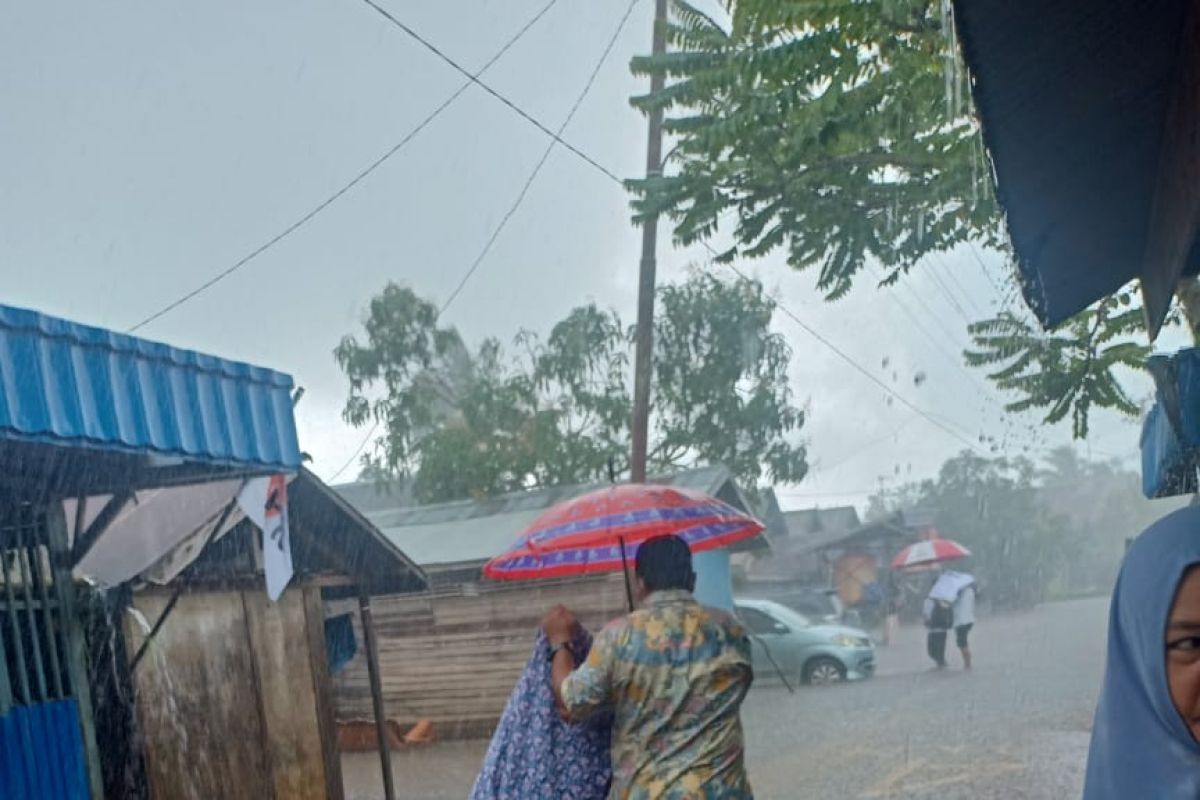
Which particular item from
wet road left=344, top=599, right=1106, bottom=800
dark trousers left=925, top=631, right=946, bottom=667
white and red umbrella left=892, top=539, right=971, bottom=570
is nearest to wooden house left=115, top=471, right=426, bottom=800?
wet road left=344, top=599, right=1106, bottom=800

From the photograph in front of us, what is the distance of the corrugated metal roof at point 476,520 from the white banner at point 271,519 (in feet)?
29.8

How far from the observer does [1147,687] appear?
70.1 inches

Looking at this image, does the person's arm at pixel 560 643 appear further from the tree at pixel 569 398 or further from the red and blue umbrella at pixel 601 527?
the tree at pixel 569 398

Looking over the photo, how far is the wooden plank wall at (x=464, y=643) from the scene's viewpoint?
16781 mm

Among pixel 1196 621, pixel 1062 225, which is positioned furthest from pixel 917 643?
pixel 1196 621

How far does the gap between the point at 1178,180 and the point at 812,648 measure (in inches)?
701

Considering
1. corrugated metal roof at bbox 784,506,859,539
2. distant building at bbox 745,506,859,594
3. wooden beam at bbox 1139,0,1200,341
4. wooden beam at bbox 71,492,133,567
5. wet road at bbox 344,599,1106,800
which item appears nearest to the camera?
wooden beam at bbox 1139,0,1200,341

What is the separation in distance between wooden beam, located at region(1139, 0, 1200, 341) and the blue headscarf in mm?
1092

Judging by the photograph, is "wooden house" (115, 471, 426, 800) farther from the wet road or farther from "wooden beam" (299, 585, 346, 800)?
the wet road

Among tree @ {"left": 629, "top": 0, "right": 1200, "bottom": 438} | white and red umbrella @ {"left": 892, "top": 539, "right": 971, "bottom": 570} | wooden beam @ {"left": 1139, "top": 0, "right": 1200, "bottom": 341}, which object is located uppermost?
tree @ {"left": 629, "top": 0, "right": 1200, "bottom": 438}

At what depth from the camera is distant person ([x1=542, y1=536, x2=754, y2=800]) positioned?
4.04m

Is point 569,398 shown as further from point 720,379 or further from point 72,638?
point 72,638

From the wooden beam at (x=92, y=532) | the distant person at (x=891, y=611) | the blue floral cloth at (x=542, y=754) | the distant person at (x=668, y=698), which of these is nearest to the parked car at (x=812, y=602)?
the distant person at (x=891, y=611)

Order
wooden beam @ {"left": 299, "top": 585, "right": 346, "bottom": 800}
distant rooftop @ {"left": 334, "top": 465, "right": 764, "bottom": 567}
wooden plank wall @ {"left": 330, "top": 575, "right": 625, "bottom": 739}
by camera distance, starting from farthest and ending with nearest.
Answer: distant rooftop @ {"left": 334, "top": 465, "right": 764, "bottom": 567}
wooden plank wall @ {"left": 330, "top": 575, "right": 625, "bottom": 739}
wooden beam @ {"left": 299, "top": 585, "right": 346, "bottom": 800}
